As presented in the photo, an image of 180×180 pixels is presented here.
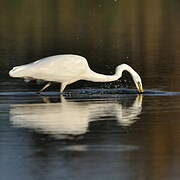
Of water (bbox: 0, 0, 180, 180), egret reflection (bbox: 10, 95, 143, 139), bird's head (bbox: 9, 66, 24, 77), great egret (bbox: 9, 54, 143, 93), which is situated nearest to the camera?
water (bbox: 0, 0, 180, 180)

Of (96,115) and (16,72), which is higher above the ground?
(16,72)

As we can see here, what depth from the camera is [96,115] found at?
15570mm

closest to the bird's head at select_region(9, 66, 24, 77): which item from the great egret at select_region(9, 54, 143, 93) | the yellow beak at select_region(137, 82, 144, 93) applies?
the great egret at select_region(9, 54, 143, 93)

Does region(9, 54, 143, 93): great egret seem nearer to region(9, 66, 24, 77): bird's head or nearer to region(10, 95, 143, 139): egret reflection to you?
region(9, 66, 24, 77): bird's head

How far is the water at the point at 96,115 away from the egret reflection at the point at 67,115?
0.6 inches

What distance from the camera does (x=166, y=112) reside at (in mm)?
15906

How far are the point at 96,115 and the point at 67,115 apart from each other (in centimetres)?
48

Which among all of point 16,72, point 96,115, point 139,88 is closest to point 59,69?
point 16,72

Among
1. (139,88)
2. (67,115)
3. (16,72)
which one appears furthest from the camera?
(139,88)

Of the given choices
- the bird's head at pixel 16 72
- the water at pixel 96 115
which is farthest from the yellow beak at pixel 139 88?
the bird's head at pixel 16 72

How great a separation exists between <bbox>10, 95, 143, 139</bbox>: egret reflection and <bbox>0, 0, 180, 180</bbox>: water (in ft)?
0.05

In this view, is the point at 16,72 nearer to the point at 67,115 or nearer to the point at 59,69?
the point at 59,69

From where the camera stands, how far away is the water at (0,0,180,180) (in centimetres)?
1134

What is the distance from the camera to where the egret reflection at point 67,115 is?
1407cm
